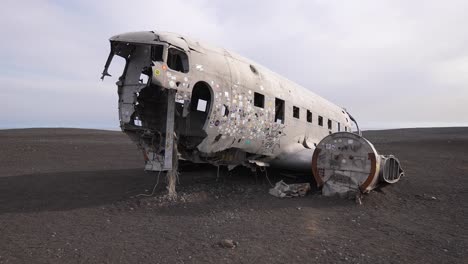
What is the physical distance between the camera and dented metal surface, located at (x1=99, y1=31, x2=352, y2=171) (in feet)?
31.8

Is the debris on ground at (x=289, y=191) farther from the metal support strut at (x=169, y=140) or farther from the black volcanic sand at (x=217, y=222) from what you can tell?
the metal support strut at (x=169, y=140)

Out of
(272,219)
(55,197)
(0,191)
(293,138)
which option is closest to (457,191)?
(293,138)

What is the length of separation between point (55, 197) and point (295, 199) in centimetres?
715

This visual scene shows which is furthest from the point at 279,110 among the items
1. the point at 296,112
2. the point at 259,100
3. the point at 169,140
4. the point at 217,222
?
the point at 217,222

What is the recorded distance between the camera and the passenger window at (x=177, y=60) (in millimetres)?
9812

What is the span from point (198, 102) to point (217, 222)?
5435 millimetres

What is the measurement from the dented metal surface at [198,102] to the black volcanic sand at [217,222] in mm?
1265

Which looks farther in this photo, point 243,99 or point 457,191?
point 457,191

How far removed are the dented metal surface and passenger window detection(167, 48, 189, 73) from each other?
27mm

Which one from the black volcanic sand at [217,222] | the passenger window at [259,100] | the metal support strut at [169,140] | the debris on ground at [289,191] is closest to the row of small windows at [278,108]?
the passenger window at [259,100]

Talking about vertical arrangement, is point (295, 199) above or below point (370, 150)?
below

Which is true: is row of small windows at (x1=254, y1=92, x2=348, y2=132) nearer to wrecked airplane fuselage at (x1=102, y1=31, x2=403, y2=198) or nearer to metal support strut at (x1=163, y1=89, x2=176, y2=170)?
wrecked airplane fuselage at (x1=102, y1=31, x2=403, y2=198)

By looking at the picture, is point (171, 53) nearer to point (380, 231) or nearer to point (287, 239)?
point (287, 239)

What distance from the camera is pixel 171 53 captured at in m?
9.98
